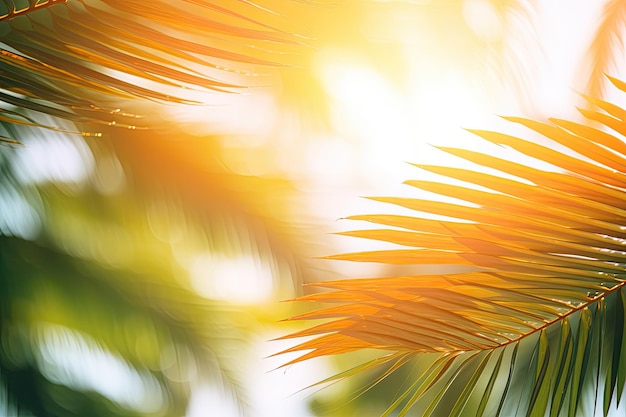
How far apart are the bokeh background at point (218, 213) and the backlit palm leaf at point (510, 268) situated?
1.55m

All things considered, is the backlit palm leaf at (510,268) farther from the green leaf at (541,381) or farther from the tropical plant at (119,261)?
the tropical plant at (119,261)

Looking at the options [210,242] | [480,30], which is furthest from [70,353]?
[480,30]

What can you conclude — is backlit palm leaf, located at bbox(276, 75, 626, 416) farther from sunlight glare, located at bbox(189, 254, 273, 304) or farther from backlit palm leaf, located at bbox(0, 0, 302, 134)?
sunlight glare, located at bbox(189, 254, 273, 304)

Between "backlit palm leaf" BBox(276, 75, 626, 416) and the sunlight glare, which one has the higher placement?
the sunlight glare

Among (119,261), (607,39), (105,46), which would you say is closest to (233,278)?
(119,261)

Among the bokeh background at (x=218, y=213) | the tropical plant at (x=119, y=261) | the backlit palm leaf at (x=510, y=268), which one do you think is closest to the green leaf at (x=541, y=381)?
the backlit palm leaf at (x=510, y=268)

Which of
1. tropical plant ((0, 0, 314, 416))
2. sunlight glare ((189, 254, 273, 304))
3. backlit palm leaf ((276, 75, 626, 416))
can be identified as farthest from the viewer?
sunlight glare ((189, 254, 273, 304))

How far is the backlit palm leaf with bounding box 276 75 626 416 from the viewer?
0.37 m

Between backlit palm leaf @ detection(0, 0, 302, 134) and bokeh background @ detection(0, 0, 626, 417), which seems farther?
bokeh background @ detection(0, 0, 626, 417)

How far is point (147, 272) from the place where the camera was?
7.48 feet

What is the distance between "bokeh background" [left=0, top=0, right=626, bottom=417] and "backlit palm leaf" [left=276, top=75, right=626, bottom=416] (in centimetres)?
155

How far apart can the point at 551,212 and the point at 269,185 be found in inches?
73.2

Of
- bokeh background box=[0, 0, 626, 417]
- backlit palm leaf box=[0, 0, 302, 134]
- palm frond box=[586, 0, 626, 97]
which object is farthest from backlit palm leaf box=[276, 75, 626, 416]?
palm frond box=[586, 0, 626, 97]

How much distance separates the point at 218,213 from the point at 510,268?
1829mm
